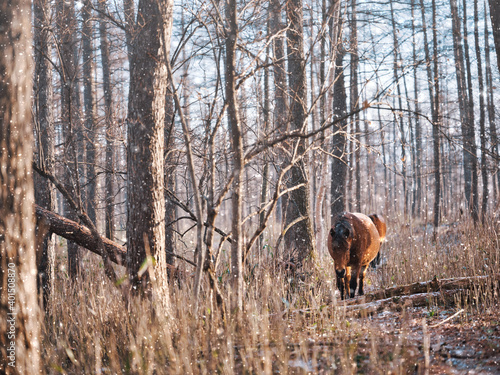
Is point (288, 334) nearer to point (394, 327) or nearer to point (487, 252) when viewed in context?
point (394, 327)

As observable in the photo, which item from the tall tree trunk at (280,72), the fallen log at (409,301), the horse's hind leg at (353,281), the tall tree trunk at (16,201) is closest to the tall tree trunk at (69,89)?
the tall tree trunk at (16,201)

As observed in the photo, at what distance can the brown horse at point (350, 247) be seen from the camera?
17.4ft

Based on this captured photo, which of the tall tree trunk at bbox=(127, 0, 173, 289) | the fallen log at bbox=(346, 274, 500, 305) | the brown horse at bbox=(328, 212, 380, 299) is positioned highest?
the tall tree trunk at bbox=(127, 0, 173, 289)

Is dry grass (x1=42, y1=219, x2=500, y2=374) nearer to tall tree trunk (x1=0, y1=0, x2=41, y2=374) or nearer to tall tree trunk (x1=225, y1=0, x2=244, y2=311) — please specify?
tall tree trunk (x1=225, y1=0, x2=244, y2=311)

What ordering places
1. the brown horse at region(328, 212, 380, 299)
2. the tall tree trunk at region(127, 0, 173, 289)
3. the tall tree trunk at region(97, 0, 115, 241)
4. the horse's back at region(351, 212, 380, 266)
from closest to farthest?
the tall tree trunk at region(127, 0, 173, 289) → the brown horse at region(328, 212, 380, 299) → the horse's back at region(351, 212, 380, 266) → the tall tree trunk at region(97, 0, 115, 241)

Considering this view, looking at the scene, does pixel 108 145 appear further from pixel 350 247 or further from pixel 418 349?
pixel 418 349

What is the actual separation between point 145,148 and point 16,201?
1733mm

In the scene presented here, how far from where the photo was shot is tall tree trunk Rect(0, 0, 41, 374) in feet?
8.38

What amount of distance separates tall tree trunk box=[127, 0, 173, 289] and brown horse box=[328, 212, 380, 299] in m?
2.27

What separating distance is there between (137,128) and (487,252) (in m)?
6.19

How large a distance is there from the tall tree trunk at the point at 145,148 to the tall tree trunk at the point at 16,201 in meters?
1.49

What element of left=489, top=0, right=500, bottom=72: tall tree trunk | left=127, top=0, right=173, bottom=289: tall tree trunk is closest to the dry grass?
left=127, top=0, right=173, bottom=289: tall tree trunk

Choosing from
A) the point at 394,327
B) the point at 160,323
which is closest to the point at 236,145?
the point at 160,323

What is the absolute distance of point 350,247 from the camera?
5504mm
